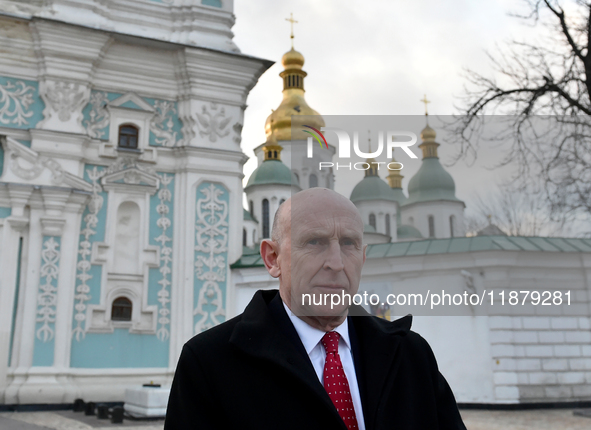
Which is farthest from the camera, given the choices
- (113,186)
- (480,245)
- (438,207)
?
(438,207)

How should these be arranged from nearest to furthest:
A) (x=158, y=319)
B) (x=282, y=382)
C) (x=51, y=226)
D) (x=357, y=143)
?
(x=282, y=382), (x=357, y=143), (x=51, y=226), (x=158, y=319)

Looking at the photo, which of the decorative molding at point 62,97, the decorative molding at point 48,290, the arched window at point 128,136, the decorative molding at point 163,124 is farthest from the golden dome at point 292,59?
the decorative molding at point 48,290

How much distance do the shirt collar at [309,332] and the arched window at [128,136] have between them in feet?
35.7

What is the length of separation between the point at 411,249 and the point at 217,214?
13.6ft

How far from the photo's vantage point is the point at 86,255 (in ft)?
36.4

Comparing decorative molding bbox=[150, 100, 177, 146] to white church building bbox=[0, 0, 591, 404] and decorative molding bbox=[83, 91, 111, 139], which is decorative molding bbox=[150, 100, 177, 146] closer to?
white church building bbox=[0, 0, 591, 404]

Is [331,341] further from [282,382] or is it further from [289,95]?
[289,95]

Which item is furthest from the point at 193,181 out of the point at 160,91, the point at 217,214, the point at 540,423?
the point at 540,423

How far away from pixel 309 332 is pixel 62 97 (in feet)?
35.8

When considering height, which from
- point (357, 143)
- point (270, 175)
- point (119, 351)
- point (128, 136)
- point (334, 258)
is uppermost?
point (270, 175)

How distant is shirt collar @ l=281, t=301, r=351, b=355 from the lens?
1.70 m

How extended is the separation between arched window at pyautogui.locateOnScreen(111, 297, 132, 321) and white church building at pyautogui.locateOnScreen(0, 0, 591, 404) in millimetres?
37

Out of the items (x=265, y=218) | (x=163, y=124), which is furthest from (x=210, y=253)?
(x=265, y=218)

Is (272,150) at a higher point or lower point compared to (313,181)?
higher
